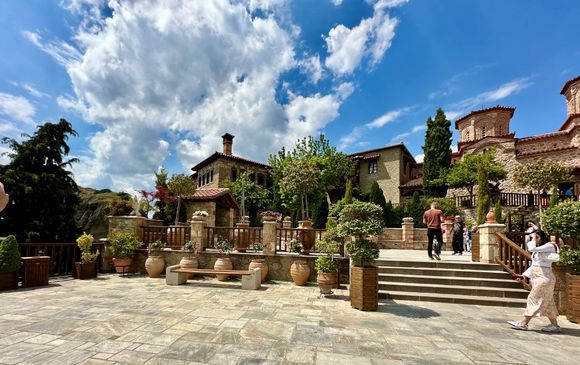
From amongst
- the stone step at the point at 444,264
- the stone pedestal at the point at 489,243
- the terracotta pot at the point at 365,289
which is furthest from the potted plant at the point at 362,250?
the stone pedestal at the point at 489,243

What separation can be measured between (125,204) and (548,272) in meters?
18.8

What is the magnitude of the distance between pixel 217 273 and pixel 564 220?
865cm

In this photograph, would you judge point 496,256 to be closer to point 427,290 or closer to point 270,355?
point 427,290

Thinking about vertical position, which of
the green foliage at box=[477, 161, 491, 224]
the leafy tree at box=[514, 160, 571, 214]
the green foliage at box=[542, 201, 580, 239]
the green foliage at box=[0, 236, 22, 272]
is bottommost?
the green foliage at box=[0, 236, 22, 272]

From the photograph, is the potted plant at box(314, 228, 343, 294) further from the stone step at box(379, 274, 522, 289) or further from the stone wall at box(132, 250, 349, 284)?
the stone step at box(379, 274, 522, 289)

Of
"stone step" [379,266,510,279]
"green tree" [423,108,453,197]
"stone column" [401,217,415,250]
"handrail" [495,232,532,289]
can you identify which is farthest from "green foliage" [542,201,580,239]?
"green tree" [423,108,453,197]

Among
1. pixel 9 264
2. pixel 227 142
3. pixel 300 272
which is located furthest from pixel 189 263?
pixel 227 142

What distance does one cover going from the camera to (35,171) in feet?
42.0

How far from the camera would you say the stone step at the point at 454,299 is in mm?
6719

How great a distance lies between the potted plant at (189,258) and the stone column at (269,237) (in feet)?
8.25

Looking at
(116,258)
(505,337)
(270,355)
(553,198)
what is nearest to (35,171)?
(116,258)

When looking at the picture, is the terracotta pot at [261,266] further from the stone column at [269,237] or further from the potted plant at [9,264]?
the potted plant at [9,264]

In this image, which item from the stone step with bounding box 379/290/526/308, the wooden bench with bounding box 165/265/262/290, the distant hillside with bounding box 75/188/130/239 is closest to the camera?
the stone step with bounding box 379/290/526/308

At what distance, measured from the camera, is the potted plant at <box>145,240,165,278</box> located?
31.4 feet
